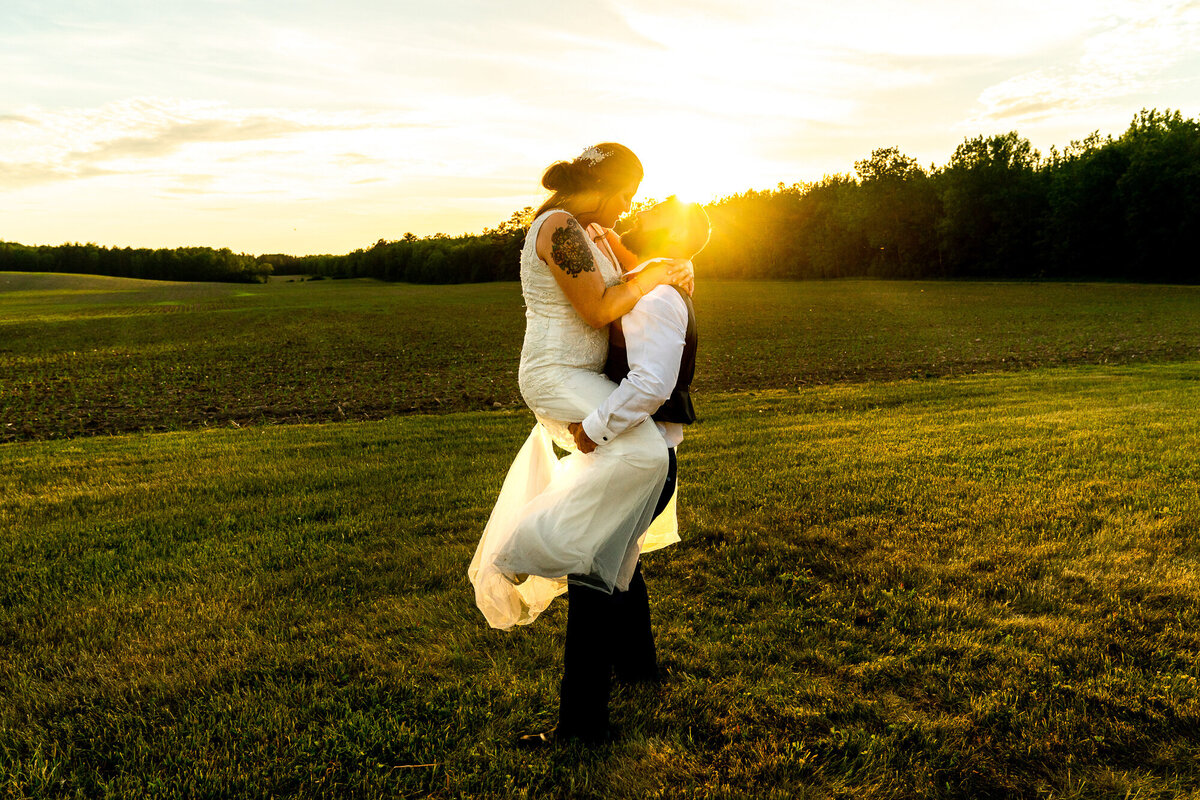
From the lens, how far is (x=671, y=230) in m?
3.22

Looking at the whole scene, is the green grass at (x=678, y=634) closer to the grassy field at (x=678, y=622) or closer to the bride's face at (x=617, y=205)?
the grassy field at (x=678, y=622)

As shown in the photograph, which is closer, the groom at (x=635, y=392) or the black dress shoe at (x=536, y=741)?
the groom at (x=635, y=392)

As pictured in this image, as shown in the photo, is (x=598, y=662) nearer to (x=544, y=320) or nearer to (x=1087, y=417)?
(x=544, y=320)

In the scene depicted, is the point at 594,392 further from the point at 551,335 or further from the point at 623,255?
the point at 623,255

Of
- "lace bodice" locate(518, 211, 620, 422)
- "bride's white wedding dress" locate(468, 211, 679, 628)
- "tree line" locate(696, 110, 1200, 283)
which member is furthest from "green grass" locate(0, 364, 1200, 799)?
"tree line" locate(696, 110, 1200, 283)

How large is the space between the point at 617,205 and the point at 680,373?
2.63 ft

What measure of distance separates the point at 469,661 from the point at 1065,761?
9.32 ft

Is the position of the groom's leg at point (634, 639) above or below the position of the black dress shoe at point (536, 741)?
above

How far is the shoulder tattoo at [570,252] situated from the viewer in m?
3.06

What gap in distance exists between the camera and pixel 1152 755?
10.5 ft

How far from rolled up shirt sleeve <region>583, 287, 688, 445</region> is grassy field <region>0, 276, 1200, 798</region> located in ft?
4.92

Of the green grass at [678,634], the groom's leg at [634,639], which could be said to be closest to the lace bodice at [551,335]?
the groom's leg at [634,639]

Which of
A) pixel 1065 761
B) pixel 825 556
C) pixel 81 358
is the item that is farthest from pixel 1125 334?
pixel 81 358

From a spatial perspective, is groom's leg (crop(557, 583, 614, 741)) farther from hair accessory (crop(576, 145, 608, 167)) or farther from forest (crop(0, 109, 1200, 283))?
forest (crop(0, 109, 1200, 283))
